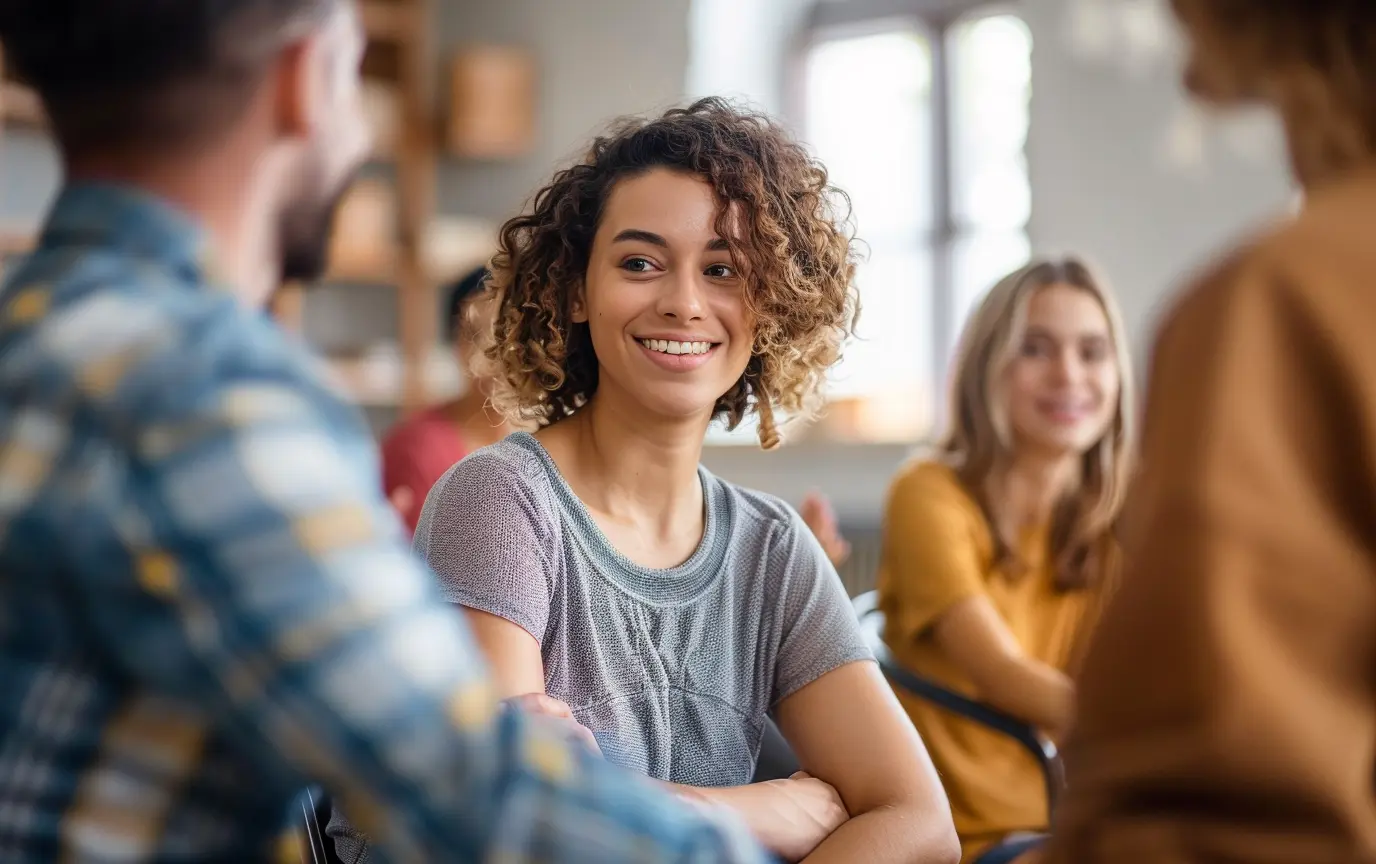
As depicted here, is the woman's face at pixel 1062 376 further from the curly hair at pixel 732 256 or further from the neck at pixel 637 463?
the neck at pixel 637 463

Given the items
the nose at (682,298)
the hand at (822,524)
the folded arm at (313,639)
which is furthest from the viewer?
the hand at (822,524)

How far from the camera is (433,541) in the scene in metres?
1.45

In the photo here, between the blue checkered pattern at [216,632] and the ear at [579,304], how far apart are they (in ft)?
2.89

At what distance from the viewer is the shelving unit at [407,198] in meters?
6.42

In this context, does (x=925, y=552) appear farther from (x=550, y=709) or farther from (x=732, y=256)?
(x=550, y=709)

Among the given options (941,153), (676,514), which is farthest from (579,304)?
(941,153)


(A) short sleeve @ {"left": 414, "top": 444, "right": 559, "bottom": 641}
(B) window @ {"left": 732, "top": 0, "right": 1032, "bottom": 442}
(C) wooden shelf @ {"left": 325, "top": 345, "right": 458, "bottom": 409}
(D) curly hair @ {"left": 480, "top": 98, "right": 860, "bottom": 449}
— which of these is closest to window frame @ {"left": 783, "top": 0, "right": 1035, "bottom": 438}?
(B) window @ {"left": 732, "top": 0, "right": 1032, "bottom": 442}

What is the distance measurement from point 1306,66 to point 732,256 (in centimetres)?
81

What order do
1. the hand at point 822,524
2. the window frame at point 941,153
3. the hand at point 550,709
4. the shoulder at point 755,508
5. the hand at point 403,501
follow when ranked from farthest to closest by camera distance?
the window frame at point 941,153 → the hand at point 403,501 → the hand at point 822,524 → the shoulder at point 755,508 → the hand at point 550,709

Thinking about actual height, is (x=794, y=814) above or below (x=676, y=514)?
below

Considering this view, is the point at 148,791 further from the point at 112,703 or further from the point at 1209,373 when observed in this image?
the point at 1209,373

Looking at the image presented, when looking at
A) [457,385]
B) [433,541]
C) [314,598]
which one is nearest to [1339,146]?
[314,598]

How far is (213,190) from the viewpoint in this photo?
841 mm

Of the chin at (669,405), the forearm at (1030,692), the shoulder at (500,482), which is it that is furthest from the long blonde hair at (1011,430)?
the shoulder at (500,482)
